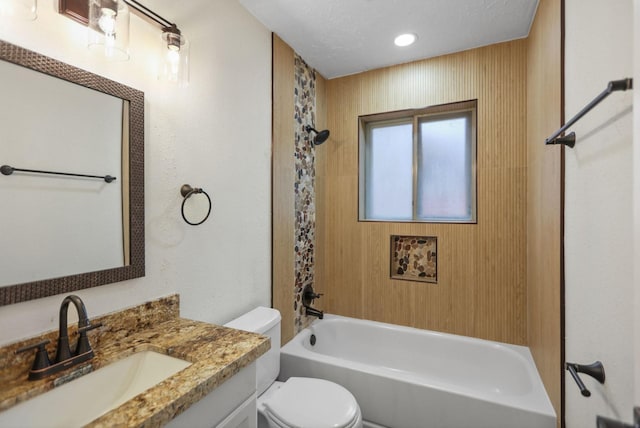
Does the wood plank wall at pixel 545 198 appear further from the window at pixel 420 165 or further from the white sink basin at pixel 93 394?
the white sink basin at pixel 93 394

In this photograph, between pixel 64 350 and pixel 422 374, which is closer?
pixel 64 350

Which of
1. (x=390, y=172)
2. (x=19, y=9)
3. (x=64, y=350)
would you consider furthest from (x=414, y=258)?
(x=19, y=9)

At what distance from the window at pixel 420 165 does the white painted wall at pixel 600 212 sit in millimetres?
1077

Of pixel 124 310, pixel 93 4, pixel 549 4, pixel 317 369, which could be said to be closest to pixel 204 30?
pixel 93 4

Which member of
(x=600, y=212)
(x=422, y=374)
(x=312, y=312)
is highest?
(x=600, y=212)

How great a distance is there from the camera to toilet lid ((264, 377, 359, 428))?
1.38 m

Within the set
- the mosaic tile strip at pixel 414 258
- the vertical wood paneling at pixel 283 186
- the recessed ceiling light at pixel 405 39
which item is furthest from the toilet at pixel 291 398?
the recessed ceiling light at pixel 405 39

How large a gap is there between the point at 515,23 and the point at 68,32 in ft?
7.75

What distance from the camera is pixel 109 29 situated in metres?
1.04

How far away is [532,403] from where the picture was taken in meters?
1.51

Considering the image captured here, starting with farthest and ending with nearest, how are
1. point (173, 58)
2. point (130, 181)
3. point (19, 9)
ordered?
point (173, 58) → point (130, 181) → point (19, 9)

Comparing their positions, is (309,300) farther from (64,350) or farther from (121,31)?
(121,31)

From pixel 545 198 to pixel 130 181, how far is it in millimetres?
2014

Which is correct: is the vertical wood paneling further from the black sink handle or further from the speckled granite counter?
the black sink handle
